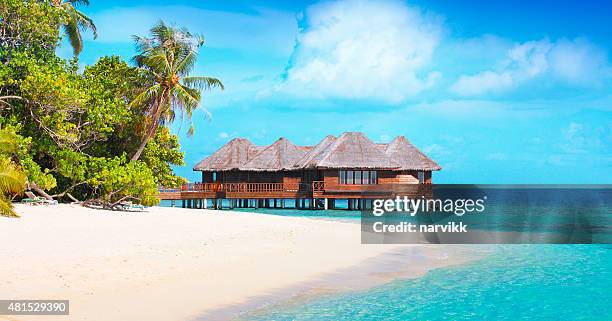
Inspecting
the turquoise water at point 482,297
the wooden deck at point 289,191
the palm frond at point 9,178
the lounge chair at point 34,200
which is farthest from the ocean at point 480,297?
the wooden deck at point 289,191

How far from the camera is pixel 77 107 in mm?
19828

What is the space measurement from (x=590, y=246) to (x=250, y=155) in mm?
25977

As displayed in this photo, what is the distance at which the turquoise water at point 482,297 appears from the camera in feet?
30.3

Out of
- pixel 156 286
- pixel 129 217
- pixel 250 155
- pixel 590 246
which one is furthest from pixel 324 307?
pixel 250 155

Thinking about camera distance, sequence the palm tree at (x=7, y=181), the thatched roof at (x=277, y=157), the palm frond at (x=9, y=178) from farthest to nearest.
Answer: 1. the thatched roof at (x=277, y=157)
2. the palm frond at (x=9, y=178)
3. the palm tree at (x=7, y=181)

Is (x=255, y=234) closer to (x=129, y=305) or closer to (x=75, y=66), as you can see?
(x=129, y=305)

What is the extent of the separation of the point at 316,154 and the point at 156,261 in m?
29.1

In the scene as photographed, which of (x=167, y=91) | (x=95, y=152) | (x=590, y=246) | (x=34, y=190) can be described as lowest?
(x=590, y=246)

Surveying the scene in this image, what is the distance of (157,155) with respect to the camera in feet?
87.7

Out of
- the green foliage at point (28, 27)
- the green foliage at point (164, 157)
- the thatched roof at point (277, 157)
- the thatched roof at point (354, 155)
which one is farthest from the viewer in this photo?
the thatched roof at point (277, 157)

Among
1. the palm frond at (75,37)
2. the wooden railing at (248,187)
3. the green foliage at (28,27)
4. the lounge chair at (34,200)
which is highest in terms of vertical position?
the palm frond at (75,37)

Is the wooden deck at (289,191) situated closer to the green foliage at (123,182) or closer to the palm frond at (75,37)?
the palm frond at (75,37)

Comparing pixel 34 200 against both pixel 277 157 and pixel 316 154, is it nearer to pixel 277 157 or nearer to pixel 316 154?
pixel 316 154

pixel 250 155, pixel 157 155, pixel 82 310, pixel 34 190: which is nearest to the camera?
pixel 82 310
